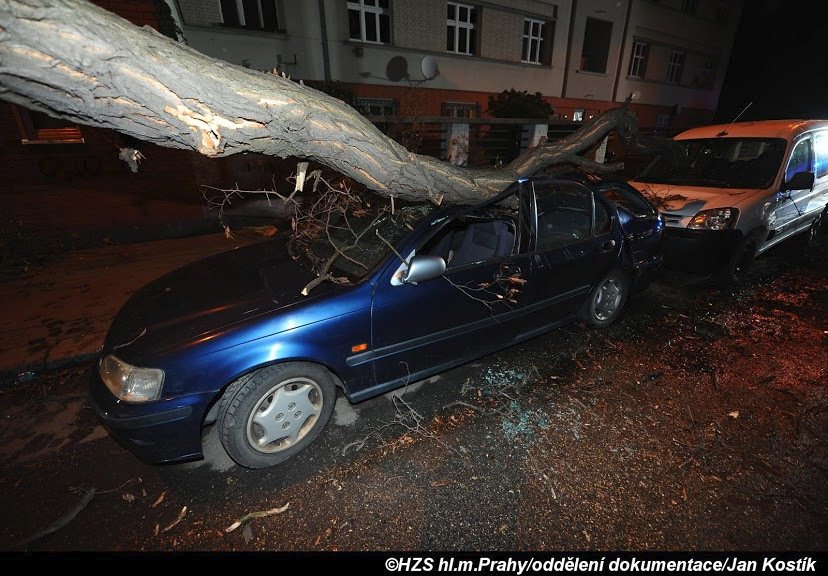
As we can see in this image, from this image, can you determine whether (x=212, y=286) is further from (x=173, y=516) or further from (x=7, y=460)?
(x=7, y=460)

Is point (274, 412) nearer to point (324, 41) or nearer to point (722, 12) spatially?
point (324, 41)

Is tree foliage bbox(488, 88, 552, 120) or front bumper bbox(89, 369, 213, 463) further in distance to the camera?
tree foliage bbox(488, 88, 552, 120)

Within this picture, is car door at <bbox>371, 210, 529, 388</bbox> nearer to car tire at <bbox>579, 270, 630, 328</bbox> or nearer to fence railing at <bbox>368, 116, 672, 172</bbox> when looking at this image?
car tire at <bbox>579, 270, 630, 328</bbox>

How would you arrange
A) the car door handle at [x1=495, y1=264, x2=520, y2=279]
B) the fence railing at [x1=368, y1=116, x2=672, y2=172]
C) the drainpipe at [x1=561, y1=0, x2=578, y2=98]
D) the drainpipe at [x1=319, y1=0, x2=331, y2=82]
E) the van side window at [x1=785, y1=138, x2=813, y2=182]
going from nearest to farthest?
the car door handle at [x1=495, y1=264, x2=520, y2=279]
the van side window at [x1=785, y1=138, x2=813, y2=182]
the fence railing at [x1=368, y1=116, x2=672, y2=172]
the drainpipe at [x1=319, y1=0, x2=331, y2=82]
the drainpipe at [x1=561, y1=0, x2=578, y2=98]

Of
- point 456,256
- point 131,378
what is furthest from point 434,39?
point 131,378

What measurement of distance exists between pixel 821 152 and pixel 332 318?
777 cm

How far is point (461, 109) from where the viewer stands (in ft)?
44.9

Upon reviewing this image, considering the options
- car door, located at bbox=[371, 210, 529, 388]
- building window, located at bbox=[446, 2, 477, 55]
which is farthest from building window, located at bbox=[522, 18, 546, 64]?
car door, located at bbox=[371, 210, 529, 388]

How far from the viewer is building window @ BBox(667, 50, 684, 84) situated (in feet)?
67.9

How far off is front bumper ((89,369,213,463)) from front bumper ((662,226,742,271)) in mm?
5584

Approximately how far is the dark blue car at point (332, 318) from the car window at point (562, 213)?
0.05 ft

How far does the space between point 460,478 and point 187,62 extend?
2.95 metres
